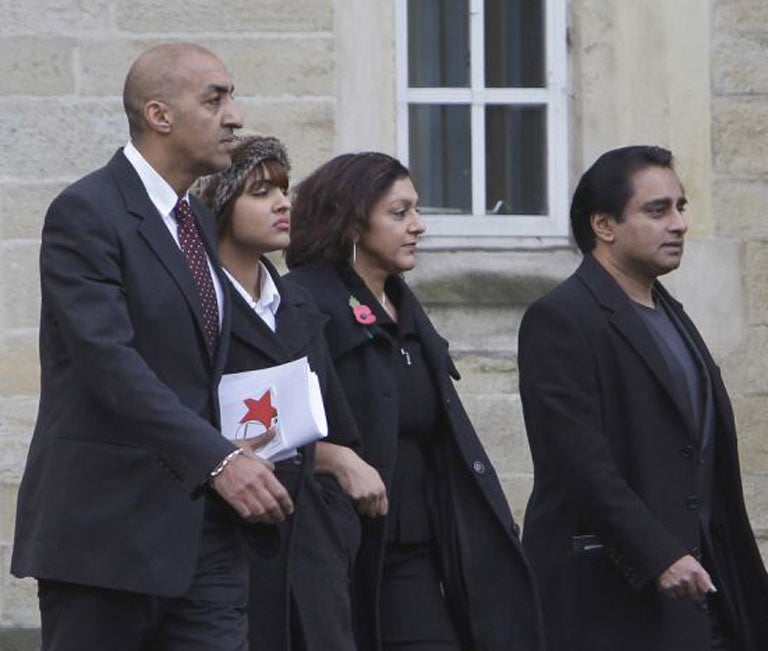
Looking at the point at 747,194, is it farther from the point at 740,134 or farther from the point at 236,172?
the point at 236,172

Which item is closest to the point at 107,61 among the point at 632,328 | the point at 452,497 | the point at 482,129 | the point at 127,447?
the point at 482,129

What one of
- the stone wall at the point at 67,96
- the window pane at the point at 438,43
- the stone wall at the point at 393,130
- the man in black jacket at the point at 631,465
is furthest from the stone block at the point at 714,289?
the man in black jacket at the point at 631,465

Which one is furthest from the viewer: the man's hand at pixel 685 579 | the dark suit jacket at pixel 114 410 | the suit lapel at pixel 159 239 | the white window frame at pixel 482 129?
the white window frame at pixel 482 129

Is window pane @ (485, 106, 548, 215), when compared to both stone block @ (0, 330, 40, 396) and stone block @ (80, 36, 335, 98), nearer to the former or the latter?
stone block @ (80, 36, 335, 98)

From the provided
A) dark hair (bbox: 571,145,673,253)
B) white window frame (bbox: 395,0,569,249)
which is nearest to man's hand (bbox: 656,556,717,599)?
dark hair (bbox: 571,145,673,253)

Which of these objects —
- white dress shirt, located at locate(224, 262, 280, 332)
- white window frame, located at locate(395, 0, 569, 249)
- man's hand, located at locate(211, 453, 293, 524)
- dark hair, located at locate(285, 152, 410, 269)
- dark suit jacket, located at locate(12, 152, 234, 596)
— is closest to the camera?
man's hand, located at locate(211, 453, 293, 524)

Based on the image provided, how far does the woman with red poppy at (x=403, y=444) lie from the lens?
7020 millimetres

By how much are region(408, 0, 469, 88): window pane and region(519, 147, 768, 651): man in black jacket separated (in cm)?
297

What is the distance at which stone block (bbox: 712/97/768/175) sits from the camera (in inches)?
385

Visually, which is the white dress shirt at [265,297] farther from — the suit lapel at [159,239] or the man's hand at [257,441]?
the suit lapel at [159,239]

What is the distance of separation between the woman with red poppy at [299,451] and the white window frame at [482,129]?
9.91ft

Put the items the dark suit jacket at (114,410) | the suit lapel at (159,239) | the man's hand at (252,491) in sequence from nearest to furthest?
the man's hand at (252,491) → the dark suit jacket at (114,410) → the suit lapel at (159,239)

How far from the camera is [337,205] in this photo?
7277 mm

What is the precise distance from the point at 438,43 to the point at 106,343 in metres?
4.73
